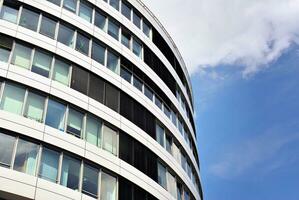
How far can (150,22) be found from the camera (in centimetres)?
3406

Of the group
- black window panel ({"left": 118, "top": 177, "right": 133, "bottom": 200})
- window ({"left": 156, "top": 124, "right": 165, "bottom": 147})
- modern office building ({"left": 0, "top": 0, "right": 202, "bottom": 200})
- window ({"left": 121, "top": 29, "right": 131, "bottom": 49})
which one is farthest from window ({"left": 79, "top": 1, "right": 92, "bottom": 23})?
black window panel ({"left": 118, "top": 177, "right": 133, "bottom": 200})

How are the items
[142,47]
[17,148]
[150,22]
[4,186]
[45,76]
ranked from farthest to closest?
[150,22] → [142,47] → [45,76] → [17,148] → [4,186]

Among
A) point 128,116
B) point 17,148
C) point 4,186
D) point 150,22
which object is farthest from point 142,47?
point 4,186

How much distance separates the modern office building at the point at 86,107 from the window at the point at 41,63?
6 cm

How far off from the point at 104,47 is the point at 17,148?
10070 millimetres

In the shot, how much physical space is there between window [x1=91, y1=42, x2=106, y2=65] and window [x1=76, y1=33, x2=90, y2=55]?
48cm

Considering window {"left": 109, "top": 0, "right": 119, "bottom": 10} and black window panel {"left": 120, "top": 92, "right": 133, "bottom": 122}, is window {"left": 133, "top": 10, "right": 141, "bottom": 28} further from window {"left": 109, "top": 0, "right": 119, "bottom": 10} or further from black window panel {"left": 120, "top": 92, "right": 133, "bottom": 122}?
black window panel {"left": 120, "top": 92, "right": 133, "bottom": 122}

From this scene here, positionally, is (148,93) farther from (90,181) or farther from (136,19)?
(90,181)

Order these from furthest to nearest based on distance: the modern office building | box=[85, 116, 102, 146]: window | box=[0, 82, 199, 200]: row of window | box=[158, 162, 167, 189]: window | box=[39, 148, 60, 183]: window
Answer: box=[158, 162, 167, 189]: window
box=[85, 116, 102, 146]: window
box=[0, 82, 199, 200]: row of window
the modern office building
box=[39, 148, 60, 183]: window

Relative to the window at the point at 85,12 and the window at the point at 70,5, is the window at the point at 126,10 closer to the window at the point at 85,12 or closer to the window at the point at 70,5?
the window at the point at 85,12

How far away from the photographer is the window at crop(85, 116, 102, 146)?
23.7 metres

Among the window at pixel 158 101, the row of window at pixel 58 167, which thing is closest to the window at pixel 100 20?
the window at pixel 158 101

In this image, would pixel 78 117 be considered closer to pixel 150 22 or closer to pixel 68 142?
pixel 68 142

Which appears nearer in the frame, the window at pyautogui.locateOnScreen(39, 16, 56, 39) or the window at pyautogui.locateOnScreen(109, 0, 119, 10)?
the window at pyautogui.locateOnScreen(39, 16, 56, 39)
